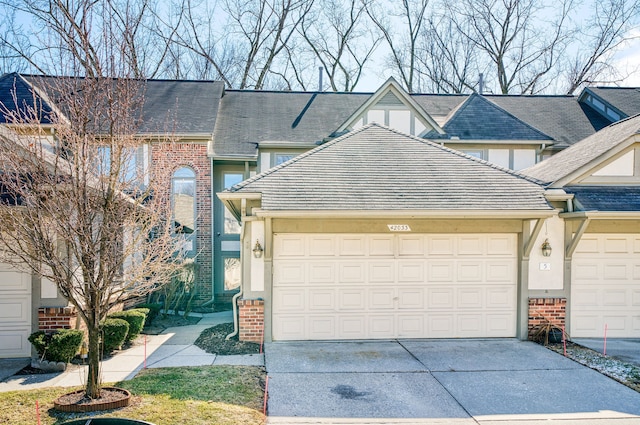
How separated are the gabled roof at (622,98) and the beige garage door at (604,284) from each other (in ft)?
33.6

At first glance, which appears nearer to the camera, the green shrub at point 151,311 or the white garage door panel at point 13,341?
the white garage door panel at point 13,341

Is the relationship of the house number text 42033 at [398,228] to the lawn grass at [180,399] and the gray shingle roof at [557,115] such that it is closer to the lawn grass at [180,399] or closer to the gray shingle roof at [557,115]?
the lawn grass at [180,399]

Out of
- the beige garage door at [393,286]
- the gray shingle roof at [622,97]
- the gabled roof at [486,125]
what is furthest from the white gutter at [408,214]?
the gray shingle roof at [622,97]

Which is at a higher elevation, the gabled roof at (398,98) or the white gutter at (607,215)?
the gabled roof at (398,98)

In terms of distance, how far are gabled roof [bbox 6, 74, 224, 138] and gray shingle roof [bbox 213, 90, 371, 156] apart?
67 cm

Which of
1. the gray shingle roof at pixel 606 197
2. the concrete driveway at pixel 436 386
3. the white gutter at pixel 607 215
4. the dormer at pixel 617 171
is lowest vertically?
the concrete driveway at pixel 436 386

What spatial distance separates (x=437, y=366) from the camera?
799cm

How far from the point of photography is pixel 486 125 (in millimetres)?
16781

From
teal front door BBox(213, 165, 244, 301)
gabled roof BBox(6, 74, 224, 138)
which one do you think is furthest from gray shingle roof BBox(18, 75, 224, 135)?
teal front door BBox(213, 165, 244, 301)

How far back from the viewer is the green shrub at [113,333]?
8.81 meters

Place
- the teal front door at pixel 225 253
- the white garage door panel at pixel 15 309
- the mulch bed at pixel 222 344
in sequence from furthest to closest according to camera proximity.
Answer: the teal front door at pixel 225 253, the mulch bed at pixel 222 344, the white garage door panel at pixel 15 309

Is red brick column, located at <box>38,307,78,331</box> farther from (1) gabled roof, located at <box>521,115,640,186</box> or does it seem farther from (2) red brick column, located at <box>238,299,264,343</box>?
(1) gabled roof, located at <box>521,115,640,186</box>

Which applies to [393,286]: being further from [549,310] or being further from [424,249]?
[549,310]

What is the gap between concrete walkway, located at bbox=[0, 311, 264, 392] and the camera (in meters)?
7.37
